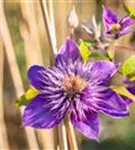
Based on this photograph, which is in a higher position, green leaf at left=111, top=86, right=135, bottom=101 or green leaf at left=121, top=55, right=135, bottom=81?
green leaf at left=121, top=55, right=135, bottom=81

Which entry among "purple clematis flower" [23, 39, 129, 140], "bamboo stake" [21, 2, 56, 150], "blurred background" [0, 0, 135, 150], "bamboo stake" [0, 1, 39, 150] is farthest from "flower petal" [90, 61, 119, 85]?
"bamboo stake" [21, 2, 56, 150]

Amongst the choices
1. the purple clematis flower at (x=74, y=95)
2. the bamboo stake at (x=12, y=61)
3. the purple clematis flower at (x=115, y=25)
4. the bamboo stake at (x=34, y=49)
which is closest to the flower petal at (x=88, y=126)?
the purple clematis flower at (x=74, y=95)

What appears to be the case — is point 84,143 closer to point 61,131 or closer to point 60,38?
point 60,38

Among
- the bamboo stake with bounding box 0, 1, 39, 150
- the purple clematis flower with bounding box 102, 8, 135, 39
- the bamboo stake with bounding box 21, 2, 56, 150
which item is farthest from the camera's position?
the bamboo stake with bounding box 21, 2, 56, 150

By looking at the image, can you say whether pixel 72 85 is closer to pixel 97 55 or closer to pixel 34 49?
pixel 97 55

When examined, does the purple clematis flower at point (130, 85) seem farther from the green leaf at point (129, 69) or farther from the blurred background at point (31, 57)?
the blurred background at point (31, 57)

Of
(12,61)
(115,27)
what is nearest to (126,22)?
(115,27)

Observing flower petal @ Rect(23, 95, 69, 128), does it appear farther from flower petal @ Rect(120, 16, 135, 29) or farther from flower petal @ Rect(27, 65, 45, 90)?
flower petal @ Rect(120, 16, 135, 29)

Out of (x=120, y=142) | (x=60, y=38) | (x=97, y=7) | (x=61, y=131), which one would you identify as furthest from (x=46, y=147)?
(x=120, y=142)

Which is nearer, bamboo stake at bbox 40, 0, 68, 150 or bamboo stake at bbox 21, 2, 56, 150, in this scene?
bamboo stake at bbox 40, 0, 68, 150
